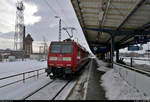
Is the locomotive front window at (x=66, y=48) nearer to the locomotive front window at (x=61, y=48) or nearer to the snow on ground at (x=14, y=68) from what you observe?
the locomotive front window at (x=61, y=48)

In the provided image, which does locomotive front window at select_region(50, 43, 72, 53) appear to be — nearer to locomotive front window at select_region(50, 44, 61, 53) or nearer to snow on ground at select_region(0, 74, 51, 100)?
locomotive front window at select_region(50, 44, 61, 53)

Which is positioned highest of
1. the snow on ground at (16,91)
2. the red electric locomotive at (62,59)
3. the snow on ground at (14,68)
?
the red electric locomotive at (62,59)

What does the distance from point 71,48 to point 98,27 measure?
6.69m

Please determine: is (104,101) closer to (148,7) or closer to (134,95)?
(134,95)

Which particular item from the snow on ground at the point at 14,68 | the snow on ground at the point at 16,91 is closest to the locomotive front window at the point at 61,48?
the snow on ground at the point at 16,91

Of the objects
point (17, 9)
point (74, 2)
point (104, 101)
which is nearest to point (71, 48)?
point (74, 2)

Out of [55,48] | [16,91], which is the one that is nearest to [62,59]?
[55,48]

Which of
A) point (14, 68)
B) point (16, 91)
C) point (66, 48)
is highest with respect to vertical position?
point (66, 48)

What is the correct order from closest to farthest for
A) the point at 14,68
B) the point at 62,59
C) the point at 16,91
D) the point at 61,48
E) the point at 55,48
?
the point at 16,91, the point at 62,59, the point at 61,48, the point at 55,48, the point at 14,68

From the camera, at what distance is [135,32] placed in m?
14.8

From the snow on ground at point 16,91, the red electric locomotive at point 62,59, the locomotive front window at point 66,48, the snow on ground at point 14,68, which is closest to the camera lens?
the snow on ground at point 16,91

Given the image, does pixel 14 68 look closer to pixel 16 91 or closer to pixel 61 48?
pixel 61 48

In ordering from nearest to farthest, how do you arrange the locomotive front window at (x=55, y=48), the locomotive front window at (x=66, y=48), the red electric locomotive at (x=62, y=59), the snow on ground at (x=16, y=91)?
1. the snow on ground at (x=16, y=91)
2. the red electric locomotive at (x=62, y=59)
3. the locomotive front window at (x=66, y=48)
4. the locomotive front window at (x=55, y=48)

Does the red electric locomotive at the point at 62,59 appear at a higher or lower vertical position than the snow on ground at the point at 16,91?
higher
